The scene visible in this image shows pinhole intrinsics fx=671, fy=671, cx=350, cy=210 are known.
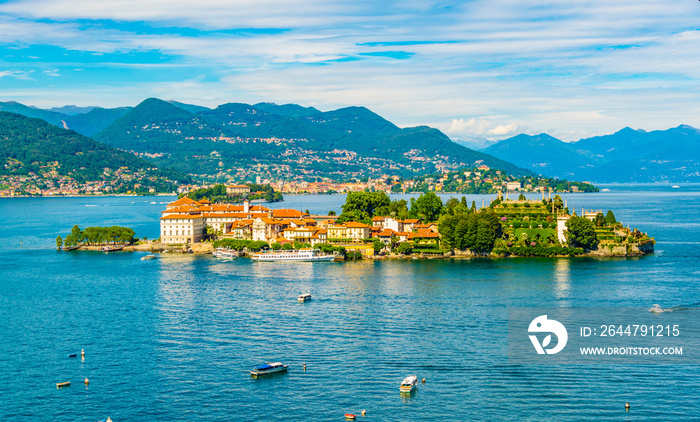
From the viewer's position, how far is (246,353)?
81.3ft

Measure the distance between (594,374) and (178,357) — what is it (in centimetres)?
1457

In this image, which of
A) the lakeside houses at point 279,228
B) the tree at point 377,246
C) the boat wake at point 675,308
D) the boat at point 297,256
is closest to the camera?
the boat wake at point 675,308

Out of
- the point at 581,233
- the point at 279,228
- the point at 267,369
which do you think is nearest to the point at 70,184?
the point at 279,228

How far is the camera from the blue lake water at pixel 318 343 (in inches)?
787

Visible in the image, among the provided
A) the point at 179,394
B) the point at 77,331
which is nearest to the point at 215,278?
the point at 77,331

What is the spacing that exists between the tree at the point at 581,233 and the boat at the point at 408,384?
1306 inches

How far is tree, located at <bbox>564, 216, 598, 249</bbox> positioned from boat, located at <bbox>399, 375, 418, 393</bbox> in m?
33.2

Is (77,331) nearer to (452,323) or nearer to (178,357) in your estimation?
(178,357)

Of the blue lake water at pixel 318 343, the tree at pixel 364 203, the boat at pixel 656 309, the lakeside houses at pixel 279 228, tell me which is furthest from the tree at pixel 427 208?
the boat at pixel 656 309

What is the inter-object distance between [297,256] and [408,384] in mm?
32337

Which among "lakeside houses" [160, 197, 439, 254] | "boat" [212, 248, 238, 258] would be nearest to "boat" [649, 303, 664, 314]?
"lakeside houses" [160, 197, 439, 254]

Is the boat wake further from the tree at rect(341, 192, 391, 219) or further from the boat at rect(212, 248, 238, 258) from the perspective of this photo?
the tree at rect(341, 192, 391, 219)

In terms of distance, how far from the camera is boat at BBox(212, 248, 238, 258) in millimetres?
54713

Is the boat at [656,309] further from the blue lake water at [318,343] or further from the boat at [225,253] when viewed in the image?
the boat at [225,253]
